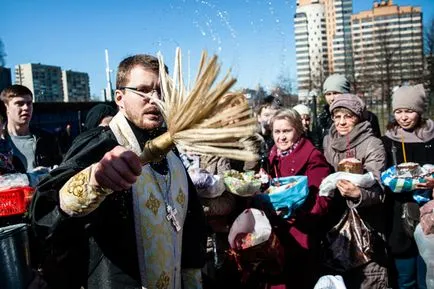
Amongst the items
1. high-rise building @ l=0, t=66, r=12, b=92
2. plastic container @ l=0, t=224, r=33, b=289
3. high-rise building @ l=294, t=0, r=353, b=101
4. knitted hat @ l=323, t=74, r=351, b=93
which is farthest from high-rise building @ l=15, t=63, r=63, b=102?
plastic container @ l=0, t=224, r=33, b=289

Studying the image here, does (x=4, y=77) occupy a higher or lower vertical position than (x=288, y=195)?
higher

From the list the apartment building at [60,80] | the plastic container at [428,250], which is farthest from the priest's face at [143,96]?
the apartment building at [60,80]

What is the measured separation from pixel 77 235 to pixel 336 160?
286cm

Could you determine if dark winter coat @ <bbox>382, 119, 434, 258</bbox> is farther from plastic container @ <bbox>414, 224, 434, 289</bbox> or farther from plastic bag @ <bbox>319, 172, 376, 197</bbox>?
plastic bag @ <bbox>319, 172, 376, 197</bbox>

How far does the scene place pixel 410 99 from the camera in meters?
3.83

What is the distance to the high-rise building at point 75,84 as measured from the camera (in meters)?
54.2

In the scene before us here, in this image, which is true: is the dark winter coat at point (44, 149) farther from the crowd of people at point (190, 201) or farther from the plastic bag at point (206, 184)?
the plastic bag at point (206, 184)

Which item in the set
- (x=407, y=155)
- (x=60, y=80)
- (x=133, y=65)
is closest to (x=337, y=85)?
(x=407, y=155)

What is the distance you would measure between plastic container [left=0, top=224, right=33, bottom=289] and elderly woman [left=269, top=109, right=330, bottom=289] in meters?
2.37

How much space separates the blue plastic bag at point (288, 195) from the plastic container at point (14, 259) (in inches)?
83.1

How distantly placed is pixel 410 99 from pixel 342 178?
3.77 feet

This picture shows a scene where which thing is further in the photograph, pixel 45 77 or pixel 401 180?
pixel 45 77

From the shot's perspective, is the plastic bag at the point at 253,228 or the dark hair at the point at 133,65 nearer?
the dark hair at the point at 133,65

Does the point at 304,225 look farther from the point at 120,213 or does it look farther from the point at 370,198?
the point at 120,213
